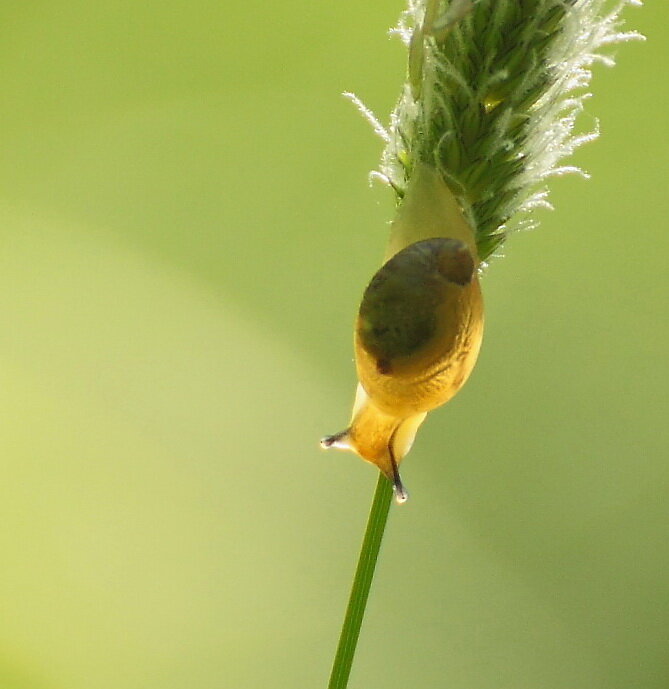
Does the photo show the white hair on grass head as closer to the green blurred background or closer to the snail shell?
the snail shell

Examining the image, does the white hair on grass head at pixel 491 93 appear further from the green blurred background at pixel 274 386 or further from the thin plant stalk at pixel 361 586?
the green blurred background at pixel 274 386

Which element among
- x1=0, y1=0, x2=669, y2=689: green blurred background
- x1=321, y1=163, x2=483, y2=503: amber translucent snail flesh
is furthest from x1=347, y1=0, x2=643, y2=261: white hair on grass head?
x1=0, y1=0, x2=669, y2=689: green blurred background

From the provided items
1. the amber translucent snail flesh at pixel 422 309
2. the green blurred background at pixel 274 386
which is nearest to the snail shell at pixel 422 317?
the amber translucent snail flesh at pixel 422 309

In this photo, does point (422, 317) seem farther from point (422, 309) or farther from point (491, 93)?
point (491, 93)

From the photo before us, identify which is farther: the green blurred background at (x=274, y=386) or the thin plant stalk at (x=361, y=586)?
the green blurred background at (x=274, y=386)

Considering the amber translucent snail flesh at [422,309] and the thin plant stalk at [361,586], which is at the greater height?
the amber translucent snail flesh at [422,309]

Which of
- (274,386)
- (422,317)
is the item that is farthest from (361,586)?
(274,386)

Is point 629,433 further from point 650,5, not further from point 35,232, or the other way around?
point 35,232
